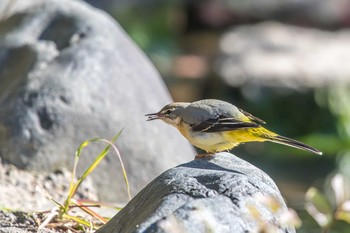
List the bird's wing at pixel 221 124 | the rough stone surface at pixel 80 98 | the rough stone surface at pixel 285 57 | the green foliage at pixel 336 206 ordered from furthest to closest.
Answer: the rough stone surface at pixel 285 57 → the rough stone surface at pixel 80 98 → the bird's wing at pixel 221 124 → the green foliage at pixel 336 206

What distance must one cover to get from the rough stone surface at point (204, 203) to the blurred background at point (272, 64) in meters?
4.36

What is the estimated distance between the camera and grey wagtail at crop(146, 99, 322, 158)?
4895 mm

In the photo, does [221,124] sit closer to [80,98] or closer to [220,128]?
[220,128]

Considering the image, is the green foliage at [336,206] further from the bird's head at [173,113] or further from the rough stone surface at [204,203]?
the bird's head at [173,113]

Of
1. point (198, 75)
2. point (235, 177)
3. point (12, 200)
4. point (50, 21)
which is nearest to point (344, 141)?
point (198, 75)

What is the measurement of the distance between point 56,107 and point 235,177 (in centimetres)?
199

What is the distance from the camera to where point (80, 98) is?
5.68 meters

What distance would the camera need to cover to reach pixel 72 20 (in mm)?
6305

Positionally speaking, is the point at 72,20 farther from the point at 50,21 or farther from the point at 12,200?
the point at 12,200

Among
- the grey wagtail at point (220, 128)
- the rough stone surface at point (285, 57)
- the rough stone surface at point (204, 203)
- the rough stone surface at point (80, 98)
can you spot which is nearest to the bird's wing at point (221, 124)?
the grey wagtail at point (220, 128)

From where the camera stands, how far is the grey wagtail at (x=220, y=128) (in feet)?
16.1

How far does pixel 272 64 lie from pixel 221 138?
8874mm

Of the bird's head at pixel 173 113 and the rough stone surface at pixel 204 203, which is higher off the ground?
the rough stone surface at pixel 204 203

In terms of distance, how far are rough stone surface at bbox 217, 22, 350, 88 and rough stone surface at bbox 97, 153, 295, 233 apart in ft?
29.9
